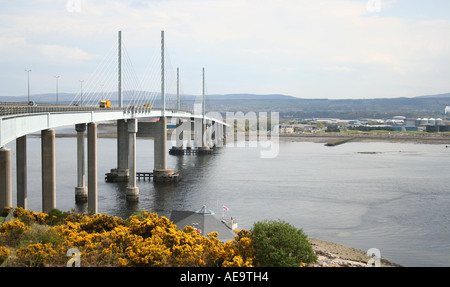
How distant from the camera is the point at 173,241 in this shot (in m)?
13.4

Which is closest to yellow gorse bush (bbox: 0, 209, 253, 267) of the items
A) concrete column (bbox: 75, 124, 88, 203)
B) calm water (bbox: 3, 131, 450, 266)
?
calm water (bbox: 3, 131, 450, 266)

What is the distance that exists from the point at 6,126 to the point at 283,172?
37.5 metres

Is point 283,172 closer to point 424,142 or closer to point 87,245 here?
point 87,245

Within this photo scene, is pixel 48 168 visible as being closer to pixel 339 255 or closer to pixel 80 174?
pixel 80 174

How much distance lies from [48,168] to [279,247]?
1236 centimetres

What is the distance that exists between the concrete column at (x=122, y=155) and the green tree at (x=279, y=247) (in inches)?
1183

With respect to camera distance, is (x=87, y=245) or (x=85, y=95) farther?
(x=85, y=95)

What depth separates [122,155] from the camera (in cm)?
4403

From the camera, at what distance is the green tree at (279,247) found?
13117 mm

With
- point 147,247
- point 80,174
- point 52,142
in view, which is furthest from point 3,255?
point 80,174

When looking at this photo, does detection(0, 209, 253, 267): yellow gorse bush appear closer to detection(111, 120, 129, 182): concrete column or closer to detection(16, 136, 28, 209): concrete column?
detection(16, 136, 28, 209): concrete column

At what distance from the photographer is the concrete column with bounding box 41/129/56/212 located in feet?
72.1
